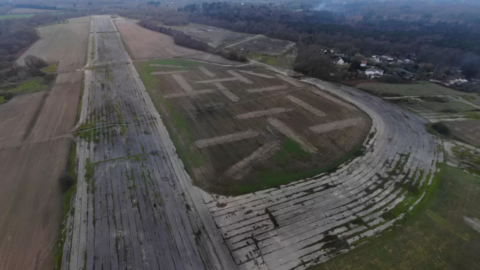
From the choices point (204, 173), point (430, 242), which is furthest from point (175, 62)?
point (430, 242)

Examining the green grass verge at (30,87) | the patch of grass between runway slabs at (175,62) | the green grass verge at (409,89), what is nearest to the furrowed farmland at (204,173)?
the green grass verge at (30,87)

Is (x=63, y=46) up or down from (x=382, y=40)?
down

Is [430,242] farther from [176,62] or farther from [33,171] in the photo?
[176,62]

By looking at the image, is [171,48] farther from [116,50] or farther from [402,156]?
[402,156]

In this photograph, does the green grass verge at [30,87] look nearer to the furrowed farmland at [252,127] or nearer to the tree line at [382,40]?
the furrowed farmland at [252,127]

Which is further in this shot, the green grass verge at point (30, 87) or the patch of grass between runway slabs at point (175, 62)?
the patch of grass between runway slabs at point (175, 62)
